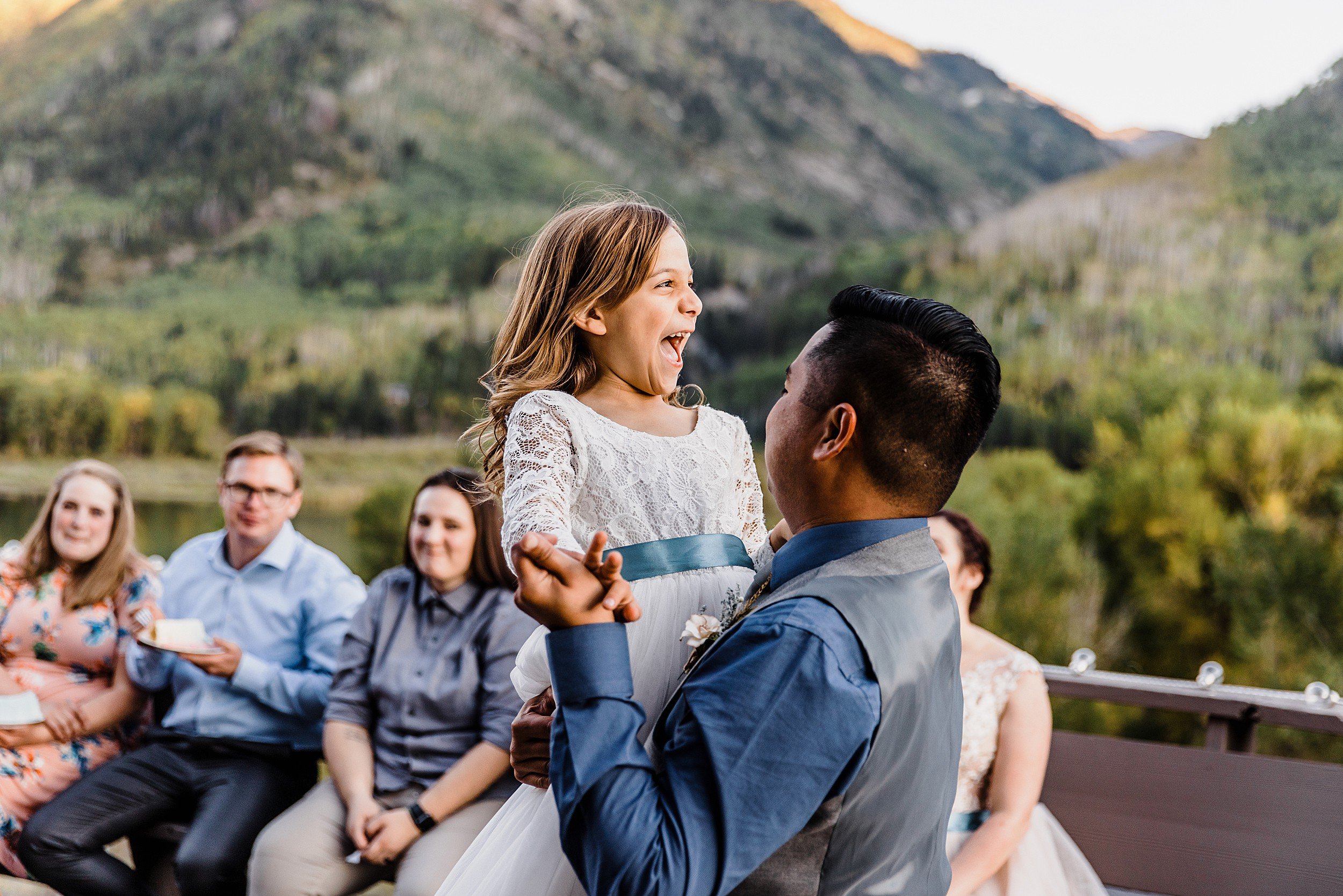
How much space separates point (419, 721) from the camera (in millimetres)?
2949

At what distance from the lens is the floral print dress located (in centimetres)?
334

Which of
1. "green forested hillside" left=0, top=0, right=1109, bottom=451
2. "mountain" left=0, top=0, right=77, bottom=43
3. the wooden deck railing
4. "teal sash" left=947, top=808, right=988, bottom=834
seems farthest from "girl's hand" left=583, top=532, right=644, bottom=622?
"mountain" left=0, top=0, right=77, bottom=43

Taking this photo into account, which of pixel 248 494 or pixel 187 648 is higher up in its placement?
pixel 248 494

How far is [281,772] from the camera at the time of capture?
3.19 metres

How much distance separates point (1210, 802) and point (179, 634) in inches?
119

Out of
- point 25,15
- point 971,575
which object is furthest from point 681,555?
point 25,15

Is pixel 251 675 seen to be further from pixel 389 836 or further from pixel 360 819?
pixel 389 836

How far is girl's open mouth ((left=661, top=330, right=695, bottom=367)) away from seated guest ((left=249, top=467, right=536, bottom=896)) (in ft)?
4.66

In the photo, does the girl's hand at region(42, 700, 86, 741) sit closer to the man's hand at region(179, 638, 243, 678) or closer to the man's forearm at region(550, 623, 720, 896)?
the man's hand at region(179, 638, 243, 678)

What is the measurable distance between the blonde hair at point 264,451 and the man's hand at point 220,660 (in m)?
0.65

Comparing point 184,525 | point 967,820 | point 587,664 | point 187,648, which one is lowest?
point 184,525

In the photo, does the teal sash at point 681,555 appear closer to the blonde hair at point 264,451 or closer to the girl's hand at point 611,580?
the girl's hand at point 611,580

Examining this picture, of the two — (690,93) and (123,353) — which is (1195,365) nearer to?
(690,93)

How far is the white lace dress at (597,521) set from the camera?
1.19 meters
